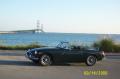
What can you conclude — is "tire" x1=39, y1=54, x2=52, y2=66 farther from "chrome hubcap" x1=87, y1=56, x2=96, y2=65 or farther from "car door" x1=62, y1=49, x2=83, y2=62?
"chrome hubcap" x1=87, y1=56, x2=96, y2=65

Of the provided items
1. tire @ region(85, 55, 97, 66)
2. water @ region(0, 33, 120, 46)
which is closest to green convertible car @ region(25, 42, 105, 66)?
tire @ region(85, 55, 97, 66)

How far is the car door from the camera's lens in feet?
66.7

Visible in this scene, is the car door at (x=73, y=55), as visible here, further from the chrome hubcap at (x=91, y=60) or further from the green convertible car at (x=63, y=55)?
the chrome hubcap at (x=91, y=60)

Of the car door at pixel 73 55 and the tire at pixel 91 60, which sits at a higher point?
the car door at pixel 73 55

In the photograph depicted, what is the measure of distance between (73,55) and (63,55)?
0.55 metres

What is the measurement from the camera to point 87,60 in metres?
20.8

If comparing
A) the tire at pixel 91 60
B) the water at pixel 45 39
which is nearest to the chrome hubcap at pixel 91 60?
the tire at pixel 91 60

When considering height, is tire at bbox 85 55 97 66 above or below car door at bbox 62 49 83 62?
below

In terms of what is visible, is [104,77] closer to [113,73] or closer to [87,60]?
[113,73]

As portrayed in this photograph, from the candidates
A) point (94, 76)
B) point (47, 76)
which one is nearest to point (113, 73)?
point (94, 76)

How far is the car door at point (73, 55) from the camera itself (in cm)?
2034

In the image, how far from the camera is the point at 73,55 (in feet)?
67.1

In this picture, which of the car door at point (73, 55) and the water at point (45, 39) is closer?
the car door at point (73, 55)

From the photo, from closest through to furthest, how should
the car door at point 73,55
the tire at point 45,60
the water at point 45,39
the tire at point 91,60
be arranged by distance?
the tire at point 45,60 < the car door at point 73,55 < the tire at point 91,60 < the water at point 45,39
